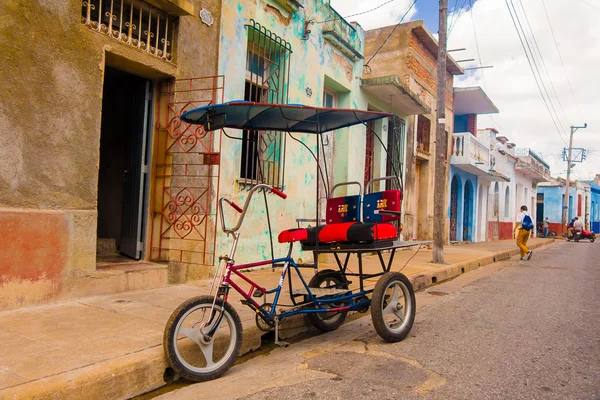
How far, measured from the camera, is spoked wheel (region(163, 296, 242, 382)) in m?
3.39

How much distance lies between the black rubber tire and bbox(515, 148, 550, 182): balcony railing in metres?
27.9

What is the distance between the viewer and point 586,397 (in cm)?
328

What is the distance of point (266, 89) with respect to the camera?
825 centimetres

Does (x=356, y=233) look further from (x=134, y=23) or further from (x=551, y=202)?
(x=551, y=202)

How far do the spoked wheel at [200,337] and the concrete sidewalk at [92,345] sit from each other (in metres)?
0.25

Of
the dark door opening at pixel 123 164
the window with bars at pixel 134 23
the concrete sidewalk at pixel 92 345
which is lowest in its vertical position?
the concrete sidewalk at pixel 92 345

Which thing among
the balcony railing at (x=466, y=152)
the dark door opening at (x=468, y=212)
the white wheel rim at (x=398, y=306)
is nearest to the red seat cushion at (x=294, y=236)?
the white wheel rim at (x=398, y=306)

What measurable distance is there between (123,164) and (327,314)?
159 inches

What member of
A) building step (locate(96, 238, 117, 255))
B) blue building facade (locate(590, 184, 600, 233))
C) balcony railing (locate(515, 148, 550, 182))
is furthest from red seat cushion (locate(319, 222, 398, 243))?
blue building facade (locate(590, 184, 600, 233))

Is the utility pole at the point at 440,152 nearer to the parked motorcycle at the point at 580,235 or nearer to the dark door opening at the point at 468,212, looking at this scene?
the dark door opening at the point at 468,212

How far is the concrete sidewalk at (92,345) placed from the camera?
121 inches

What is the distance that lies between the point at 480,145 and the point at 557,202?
94.2ft

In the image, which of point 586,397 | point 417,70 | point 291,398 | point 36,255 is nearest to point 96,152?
point 36,255

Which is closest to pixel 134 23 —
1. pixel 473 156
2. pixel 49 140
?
pixel 49 140
